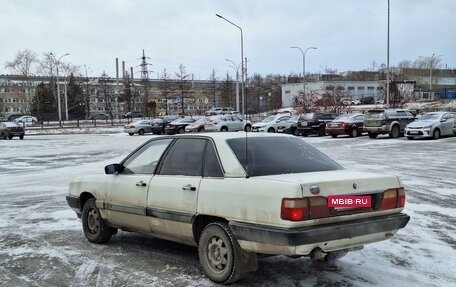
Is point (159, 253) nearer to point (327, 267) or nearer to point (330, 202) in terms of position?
point (327, 267)

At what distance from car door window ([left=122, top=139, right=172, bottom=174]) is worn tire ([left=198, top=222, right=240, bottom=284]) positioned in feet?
4.13

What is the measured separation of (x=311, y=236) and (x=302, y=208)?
26cm

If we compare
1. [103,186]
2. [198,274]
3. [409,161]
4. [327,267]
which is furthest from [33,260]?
[409,161]

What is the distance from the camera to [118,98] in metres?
97.9

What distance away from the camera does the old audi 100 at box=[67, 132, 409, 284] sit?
14.5ft

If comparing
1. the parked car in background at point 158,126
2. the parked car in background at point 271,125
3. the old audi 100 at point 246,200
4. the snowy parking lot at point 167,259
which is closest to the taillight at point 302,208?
the old audi 100 at point 246,200

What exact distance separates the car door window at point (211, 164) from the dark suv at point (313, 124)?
2973cm

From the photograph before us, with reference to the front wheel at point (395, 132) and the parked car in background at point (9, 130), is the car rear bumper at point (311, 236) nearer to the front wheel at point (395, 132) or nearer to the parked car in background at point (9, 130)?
the front wheel at point (395, 132)

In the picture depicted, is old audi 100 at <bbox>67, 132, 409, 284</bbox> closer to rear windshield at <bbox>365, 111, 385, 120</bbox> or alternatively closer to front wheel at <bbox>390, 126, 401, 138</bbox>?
rear windshield at <bbox>365, 111, 385, 120</bbox>

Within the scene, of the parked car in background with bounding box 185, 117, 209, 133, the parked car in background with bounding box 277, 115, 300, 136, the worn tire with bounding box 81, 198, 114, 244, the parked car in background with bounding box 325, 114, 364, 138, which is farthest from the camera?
the parked car in background with bounding box 185, 117, 209, 133

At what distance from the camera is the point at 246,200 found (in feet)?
15.2

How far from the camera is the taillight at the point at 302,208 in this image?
4.34m

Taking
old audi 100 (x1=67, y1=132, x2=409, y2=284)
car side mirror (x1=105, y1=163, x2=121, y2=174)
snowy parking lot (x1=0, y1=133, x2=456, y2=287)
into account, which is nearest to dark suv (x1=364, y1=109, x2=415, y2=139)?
snowy parking lot (x1=0, y1=133, x2=456, y2=287)

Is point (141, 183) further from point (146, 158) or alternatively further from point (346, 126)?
point (346, 126)
